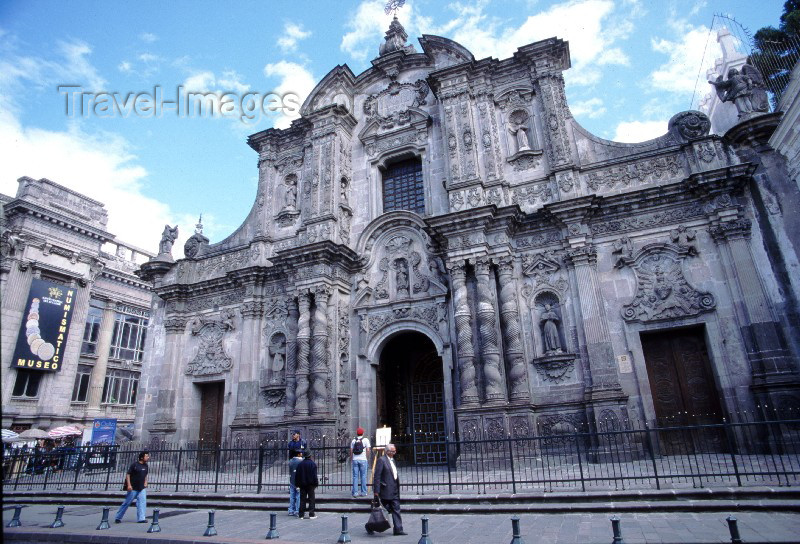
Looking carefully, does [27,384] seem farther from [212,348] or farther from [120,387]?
[212,348]

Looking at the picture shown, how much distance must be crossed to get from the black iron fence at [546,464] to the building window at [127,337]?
16.2 metres

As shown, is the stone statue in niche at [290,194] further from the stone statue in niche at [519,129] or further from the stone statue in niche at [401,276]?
the stone statue in niche at [519,129]

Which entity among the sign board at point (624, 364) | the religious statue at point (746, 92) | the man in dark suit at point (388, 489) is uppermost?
the religious statue at point (746, 92)

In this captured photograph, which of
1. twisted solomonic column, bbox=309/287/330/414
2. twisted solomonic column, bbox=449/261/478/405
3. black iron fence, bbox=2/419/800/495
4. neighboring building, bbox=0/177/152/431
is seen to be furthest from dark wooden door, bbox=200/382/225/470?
neighboring building, bbox=0/177/152/431

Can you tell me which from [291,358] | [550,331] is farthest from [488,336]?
[291,358]

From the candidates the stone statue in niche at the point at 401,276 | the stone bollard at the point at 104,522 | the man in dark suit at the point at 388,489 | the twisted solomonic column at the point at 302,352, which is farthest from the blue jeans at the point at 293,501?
the stone statue in niche at the point at 401,276

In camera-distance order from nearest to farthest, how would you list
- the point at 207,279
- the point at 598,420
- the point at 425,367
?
the point at 598,420, the point at 425,367, the point at 207,279

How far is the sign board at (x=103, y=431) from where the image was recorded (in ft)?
66.0

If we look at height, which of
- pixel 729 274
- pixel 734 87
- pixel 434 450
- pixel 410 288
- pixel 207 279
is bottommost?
pixel 434 450

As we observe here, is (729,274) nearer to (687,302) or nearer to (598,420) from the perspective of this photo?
(687,302)

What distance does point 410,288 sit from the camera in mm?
16406

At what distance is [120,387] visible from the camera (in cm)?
3188

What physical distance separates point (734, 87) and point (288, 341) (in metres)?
15.6

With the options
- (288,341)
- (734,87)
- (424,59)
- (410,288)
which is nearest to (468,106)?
(424,59)
